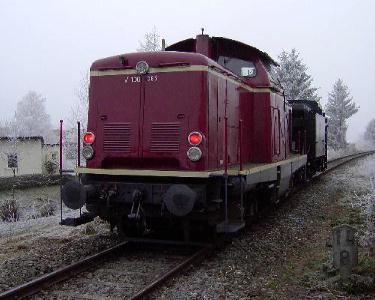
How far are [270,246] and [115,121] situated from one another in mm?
3337

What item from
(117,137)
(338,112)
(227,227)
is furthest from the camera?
(338,112)

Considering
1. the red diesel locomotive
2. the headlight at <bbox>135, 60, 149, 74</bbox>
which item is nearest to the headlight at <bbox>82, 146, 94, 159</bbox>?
the red diesel locomotive

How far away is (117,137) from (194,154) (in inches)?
55.2

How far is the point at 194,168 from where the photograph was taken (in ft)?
23.2

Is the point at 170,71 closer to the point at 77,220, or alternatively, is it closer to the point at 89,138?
the point at 89,138

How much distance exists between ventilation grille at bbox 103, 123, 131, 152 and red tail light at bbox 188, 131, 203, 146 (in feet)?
3.51

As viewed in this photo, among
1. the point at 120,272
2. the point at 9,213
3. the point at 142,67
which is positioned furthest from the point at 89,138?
the point at 9,213

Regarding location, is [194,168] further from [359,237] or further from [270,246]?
[359,237]

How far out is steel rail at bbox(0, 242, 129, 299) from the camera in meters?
5.28

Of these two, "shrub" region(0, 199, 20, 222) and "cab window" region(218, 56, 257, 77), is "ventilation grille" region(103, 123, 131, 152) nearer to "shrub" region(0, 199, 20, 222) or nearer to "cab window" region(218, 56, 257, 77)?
"cab window" region(218, 56, 257, 77)

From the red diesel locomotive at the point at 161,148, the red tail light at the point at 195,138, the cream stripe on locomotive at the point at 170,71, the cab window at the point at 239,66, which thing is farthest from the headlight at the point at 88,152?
the cab window at the point at 239,66

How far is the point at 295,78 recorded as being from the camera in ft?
115

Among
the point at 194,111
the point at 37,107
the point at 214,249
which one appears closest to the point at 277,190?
the point at 214,249

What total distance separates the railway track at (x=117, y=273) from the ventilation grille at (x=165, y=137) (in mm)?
1474
